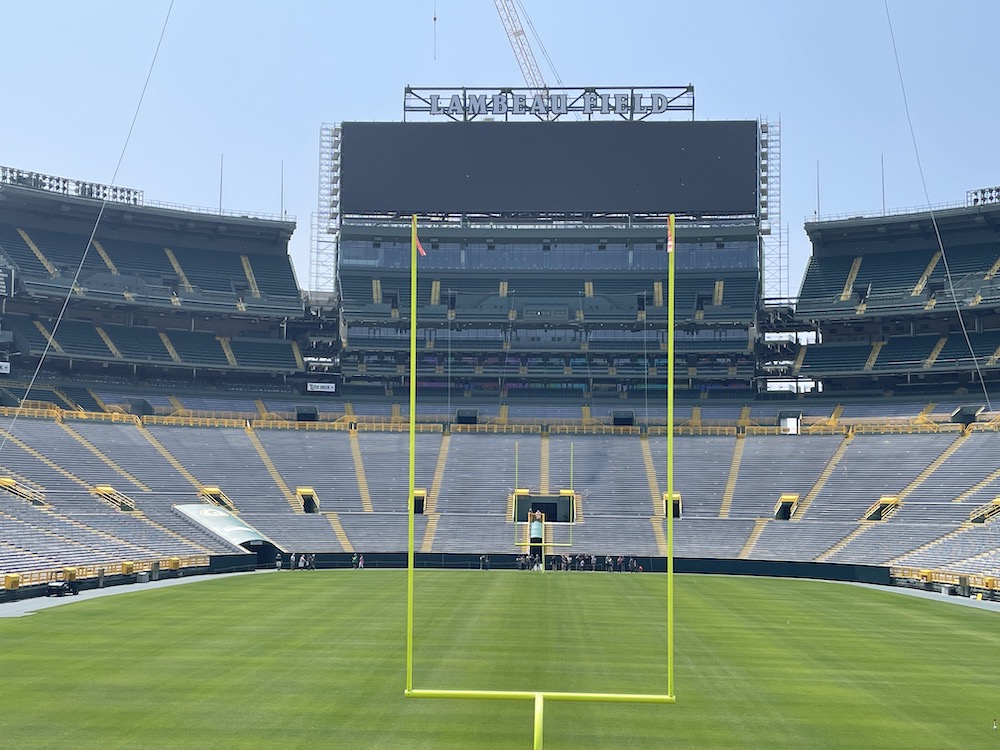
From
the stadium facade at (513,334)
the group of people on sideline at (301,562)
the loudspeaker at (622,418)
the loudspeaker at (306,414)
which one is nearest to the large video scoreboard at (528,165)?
the stadium facade at (513,334)

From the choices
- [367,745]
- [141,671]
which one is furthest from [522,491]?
[367,745]

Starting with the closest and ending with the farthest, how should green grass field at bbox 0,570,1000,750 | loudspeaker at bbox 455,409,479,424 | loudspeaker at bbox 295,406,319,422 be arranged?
green grass field at bbox 0,570,1000,750 → loudspeaker at bbox 295,406,319,422 → loudspeaker at bbox 455,409,479,424

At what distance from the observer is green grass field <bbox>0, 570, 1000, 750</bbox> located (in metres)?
16.9

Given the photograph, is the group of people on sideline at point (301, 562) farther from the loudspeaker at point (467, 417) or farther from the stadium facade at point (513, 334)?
the loudspeaker at point (467, 417)

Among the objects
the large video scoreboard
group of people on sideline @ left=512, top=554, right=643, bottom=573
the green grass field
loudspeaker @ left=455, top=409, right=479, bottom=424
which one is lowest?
group of people on sideline @ left=512, top=554, right=643, bottom=573

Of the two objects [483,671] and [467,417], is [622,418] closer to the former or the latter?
[467,417]

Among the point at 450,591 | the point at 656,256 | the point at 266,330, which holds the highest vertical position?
the point at 656,256

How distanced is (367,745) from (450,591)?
23780mm

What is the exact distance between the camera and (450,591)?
39.6 metres

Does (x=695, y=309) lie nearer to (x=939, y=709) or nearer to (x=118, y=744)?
(x=939, y=709)

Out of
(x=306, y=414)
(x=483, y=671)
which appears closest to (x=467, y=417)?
(x=306, y=414)

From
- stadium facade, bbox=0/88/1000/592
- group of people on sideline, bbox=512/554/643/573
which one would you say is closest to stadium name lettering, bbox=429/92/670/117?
stadium facade, bbox=0/88/1000/592

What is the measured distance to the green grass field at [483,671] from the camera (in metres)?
16.9

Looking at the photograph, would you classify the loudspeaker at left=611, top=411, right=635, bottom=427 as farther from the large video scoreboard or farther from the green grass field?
the green grass field
